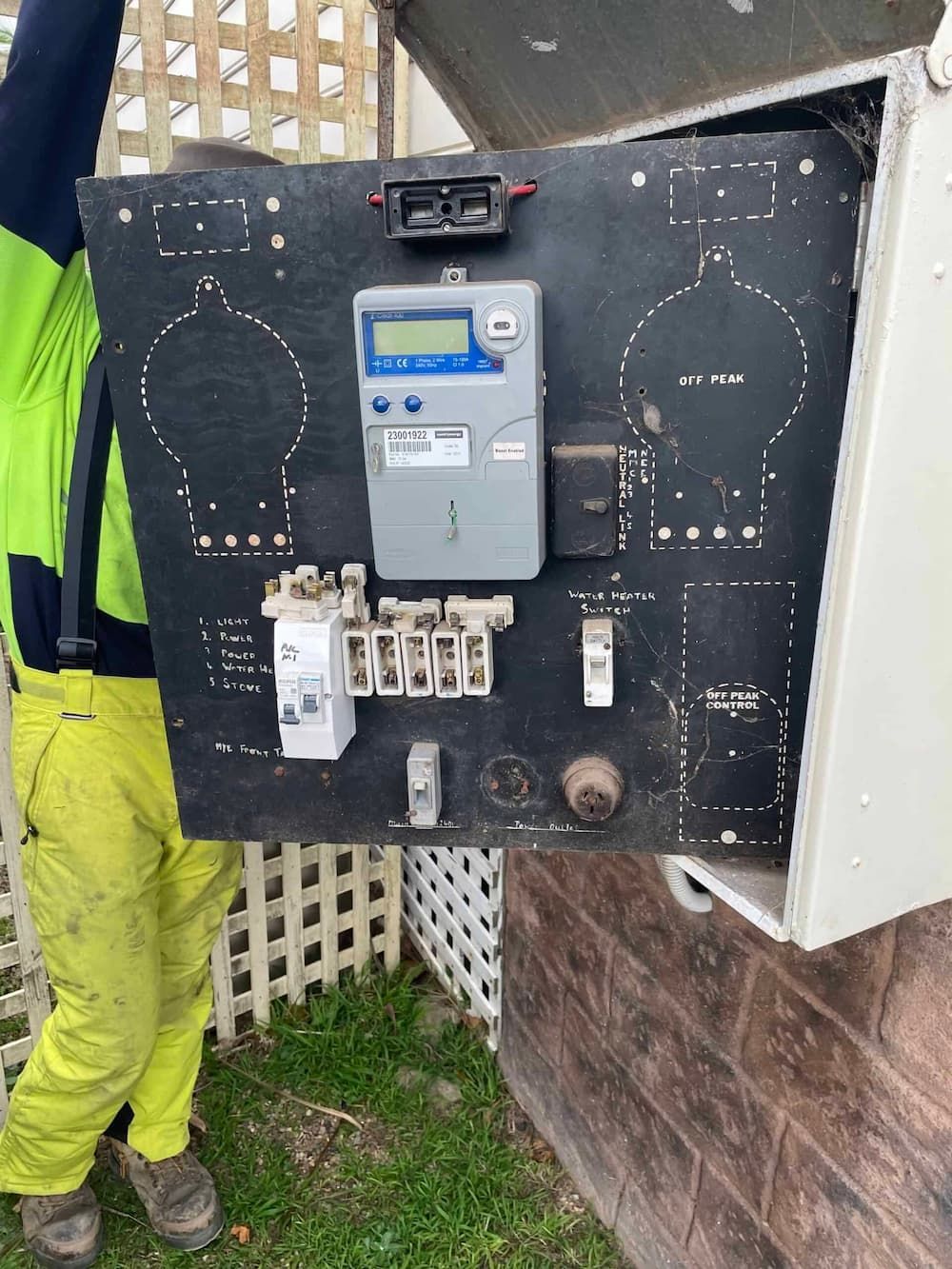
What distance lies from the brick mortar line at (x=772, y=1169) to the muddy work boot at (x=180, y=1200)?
1.11 metres

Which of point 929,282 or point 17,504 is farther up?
point 929,282

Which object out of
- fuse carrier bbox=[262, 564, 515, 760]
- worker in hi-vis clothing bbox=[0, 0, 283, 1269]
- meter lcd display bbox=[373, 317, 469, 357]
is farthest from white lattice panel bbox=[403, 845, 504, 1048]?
meter lcd display bbox=[373, 317, 469, 357]

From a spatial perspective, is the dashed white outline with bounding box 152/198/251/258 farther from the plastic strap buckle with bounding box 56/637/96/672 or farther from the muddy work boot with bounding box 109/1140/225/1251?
the muddy work boot with bounding box 109/1140/225/1251

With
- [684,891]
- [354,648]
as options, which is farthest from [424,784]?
[684,891]

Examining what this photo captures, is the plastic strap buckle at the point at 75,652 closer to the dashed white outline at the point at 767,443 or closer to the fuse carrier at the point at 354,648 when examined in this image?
the fuse carrier at the point at 354,648

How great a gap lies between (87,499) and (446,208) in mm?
727

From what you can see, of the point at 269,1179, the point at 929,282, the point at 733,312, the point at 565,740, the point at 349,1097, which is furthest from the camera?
the point at 349,1097

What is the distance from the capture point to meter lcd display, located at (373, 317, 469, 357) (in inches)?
35.4

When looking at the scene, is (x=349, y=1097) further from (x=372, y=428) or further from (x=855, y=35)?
(x=855, y=35)

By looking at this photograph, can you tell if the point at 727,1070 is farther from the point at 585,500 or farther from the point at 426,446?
the point at 426,446

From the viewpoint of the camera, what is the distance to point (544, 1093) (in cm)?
208

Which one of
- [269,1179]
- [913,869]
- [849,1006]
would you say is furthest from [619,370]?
[269,1179]

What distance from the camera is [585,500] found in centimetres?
98

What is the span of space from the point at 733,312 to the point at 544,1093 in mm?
1787
